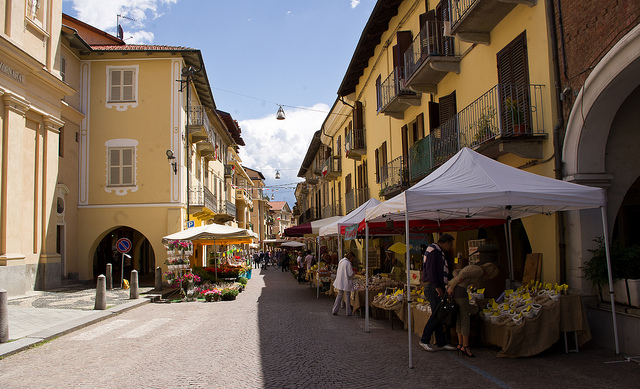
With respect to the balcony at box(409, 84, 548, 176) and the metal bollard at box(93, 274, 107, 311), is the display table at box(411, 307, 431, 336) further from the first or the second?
the metal bollard at box(93, 274, 107, 311)

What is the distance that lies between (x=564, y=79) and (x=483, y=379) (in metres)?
5.49

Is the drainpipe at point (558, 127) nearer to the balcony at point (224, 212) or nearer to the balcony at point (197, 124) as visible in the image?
the balcony at point (197, 124)

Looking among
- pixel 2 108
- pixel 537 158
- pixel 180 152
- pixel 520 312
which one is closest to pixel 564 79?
pixel 537 158

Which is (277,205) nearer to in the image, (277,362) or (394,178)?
(394,178)

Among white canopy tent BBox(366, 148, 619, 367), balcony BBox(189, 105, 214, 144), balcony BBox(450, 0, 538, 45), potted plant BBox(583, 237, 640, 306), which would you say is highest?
balcony BBox(189, 105, 214, 144)

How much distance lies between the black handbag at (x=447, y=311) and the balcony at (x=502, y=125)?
3366mm

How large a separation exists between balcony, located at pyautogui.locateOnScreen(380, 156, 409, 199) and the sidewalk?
8.90 meters

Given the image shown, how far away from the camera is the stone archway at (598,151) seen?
8.07 m

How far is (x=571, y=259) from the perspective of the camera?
28.3ft

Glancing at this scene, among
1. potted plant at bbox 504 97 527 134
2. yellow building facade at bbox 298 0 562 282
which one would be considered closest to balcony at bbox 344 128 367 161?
yellow building facade at bbox 298 0 562 282

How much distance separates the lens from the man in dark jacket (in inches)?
304

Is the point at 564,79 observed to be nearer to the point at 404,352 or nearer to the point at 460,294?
the point at 460,294

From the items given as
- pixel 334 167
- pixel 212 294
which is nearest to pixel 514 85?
pixel 212 294

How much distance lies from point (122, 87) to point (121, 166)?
3724 millimetres
